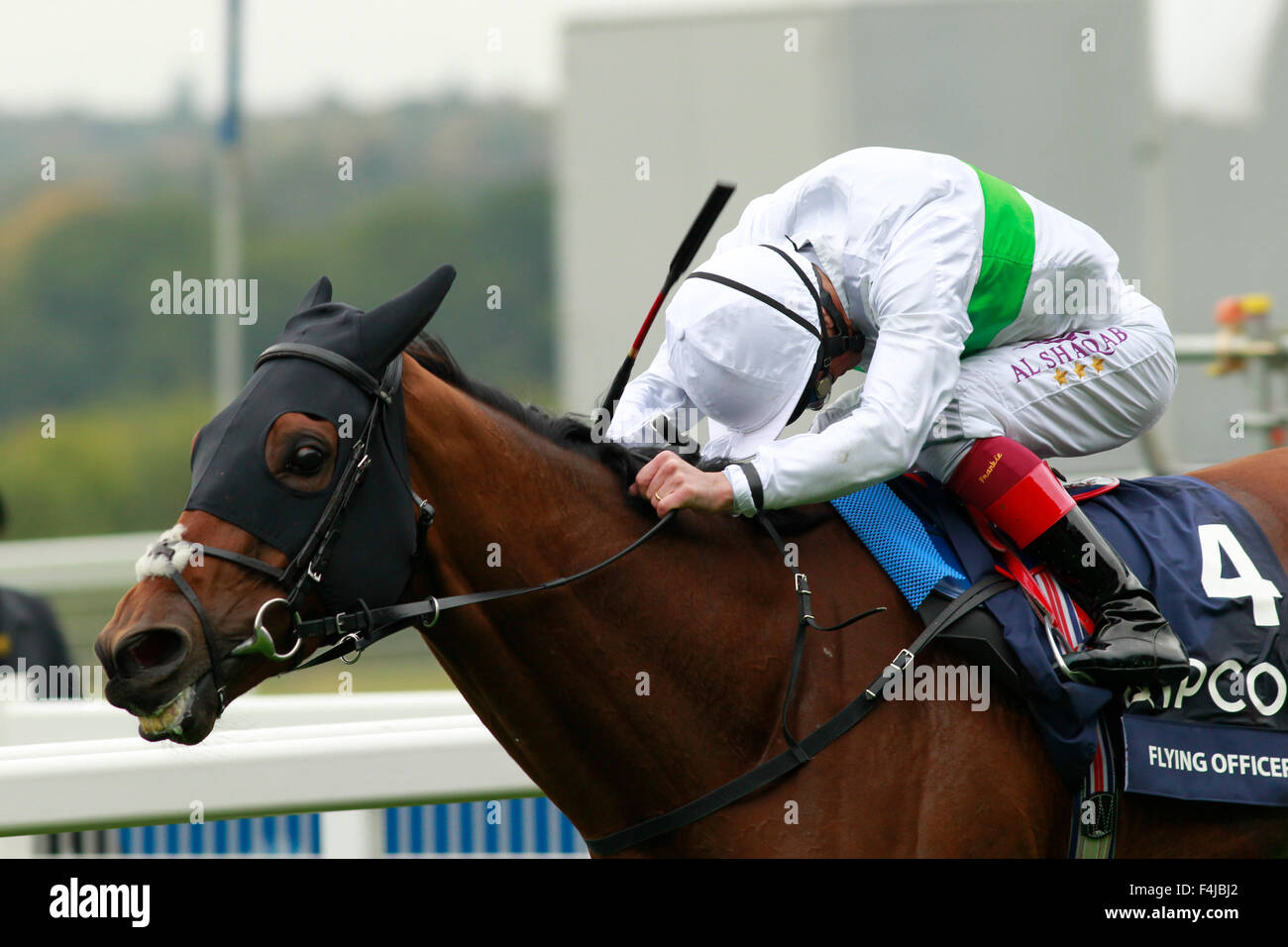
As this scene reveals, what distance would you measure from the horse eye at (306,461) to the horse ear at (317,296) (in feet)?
1.09

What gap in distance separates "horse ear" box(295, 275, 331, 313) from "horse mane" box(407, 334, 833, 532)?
0.18m

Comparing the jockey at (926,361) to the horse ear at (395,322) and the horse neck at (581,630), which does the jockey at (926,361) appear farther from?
the horse ear at (395,322)

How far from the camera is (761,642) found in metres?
2.66

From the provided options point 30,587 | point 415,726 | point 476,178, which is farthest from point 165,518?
point 415,726

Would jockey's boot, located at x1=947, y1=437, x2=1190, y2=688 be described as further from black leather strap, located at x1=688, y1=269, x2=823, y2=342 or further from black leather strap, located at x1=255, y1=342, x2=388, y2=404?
black leather strap, located at x1=255, y1=342, x2=388, y2=404

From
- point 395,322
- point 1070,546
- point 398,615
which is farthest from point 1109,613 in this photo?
point 395,322

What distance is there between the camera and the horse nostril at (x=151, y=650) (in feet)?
7.30

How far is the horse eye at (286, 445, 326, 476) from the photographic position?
232 cm

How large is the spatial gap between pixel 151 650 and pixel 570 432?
0.87 metres

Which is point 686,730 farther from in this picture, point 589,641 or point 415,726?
point 415,726

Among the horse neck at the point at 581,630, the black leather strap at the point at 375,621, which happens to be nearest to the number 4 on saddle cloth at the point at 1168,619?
the horse neck at the point at 581,630

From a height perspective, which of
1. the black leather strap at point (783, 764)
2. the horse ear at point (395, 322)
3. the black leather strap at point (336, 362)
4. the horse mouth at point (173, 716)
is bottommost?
the black leather strap at point (783, 764)

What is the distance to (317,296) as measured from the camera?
8.49 feet
